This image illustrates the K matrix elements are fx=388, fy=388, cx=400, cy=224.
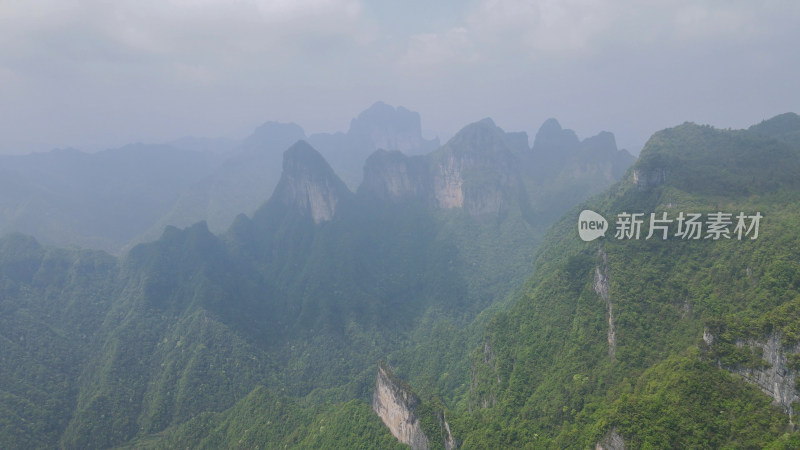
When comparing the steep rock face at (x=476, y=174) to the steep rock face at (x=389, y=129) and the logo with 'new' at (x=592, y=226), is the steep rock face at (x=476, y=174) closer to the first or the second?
the logo with 'new' at (x=592, y=226)

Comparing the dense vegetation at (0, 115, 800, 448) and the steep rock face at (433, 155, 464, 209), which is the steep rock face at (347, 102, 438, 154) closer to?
the steep rock face at (433, 155, 464, 209)

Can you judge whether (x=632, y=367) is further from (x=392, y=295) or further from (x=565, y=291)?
(x=392, y=295)

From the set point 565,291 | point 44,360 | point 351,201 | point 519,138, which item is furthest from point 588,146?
point 44,360

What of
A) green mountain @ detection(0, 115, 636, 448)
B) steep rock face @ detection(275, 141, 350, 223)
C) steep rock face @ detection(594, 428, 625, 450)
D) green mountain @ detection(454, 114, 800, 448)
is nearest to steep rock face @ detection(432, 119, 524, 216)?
green mountain @ detection(0, 115, 636, 448)

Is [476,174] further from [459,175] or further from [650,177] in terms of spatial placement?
[650,177]

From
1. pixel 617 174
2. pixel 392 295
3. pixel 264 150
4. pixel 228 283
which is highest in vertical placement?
pixel 264 150

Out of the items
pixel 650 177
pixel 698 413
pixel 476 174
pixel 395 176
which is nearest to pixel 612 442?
pixel 698 413

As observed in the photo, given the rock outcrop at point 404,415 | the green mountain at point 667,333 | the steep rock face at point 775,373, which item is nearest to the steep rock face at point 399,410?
the rock outcrop at point 404,415
